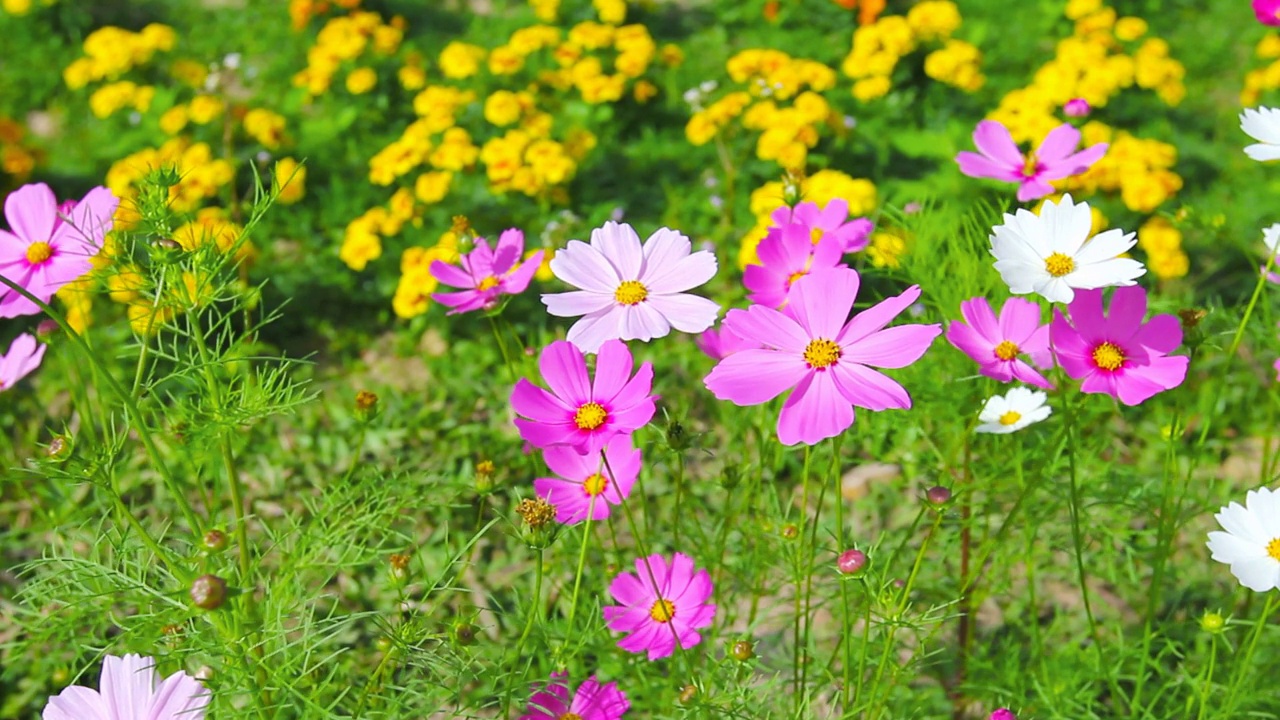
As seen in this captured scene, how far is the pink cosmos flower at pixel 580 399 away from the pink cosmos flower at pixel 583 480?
0.12 meters

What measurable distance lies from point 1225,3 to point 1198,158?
1254 millimetres

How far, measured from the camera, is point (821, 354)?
36.8 inches

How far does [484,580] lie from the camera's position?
1946 millimetres

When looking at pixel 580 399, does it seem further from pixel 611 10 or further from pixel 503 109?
pixel 611 10

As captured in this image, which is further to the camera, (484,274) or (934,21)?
(934,21)

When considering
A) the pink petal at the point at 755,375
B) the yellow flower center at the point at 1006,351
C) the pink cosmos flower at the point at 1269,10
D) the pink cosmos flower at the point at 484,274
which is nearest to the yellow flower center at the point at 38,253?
the pink cosmos flower at the point at 484,274

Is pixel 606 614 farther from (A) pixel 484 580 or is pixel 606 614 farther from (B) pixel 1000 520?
(B) pixel 1000 520

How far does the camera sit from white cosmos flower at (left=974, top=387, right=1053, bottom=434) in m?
1.21

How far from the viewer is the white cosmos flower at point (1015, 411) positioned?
1.21m

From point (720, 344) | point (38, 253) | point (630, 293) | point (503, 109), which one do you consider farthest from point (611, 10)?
point (630, 293)

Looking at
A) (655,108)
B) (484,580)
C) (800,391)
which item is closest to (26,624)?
(484,580)

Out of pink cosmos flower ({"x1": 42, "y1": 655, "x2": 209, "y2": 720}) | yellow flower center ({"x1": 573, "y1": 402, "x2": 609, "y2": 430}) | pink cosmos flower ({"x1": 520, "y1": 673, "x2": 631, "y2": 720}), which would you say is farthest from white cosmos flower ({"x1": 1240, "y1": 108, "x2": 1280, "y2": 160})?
Result: pink cosmos flower ({"x1": 42, "y1": 655, "x2": 209, "y2": 720})

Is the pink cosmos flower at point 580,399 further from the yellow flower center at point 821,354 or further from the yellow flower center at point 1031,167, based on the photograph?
the yellow flower center at point 1031,167

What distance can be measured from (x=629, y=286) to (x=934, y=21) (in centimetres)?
270
